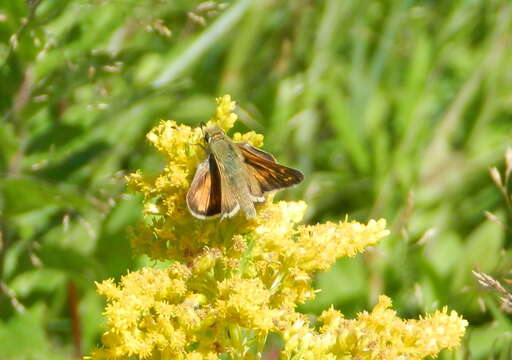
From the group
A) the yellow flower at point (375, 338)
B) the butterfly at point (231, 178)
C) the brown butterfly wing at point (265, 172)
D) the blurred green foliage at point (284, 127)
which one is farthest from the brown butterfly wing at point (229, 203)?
the blurred green foliage at point (284, 127)

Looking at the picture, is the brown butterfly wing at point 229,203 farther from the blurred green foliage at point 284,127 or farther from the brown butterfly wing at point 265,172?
the blurred green foliage at point 284,127

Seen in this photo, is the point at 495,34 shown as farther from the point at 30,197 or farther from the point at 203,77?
the point at 30,197

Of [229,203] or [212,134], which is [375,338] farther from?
[212,134]

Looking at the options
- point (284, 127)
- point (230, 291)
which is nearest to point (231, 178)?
point (230, 291)

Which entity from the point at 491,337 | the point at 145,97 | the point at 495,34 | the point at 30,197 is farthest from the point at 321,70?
the point at 30,197

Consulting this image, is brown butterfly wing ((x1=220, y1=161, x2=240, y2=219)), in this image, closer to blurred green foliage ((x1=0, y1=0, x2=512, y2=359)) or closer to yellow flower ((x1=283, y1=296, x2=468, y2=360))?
yellow flower ((x1=283, y1=296, x2=468, y2=360))

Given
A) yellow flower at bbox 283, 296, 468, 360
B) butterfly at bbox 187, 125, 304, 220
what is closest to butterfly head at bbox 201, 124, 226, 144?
butterfly at bbox 187, 125, 304, 220

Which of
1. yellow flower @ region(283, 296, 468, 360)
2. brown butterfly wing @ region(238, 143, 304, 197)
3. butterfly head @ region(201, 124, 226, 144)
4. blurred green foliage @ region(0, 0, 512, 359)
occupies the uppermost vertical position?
butterfly head @ region(201, 124, 226, 144)

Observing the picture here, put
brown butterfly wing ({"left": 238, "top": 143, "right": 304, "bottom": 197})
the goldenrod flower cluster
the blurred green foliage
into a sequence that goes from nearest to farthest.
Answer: the goldenrod flower cluster, brown butterfly wing ({"left": 238, "top": 143, "right": 304, "bottom": 197}), the blurred green foliage
